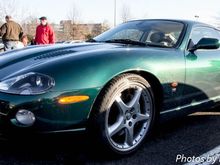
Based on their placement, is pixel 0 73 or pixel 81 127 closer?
pixel 81 127

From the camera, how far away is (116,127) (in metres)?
3.15

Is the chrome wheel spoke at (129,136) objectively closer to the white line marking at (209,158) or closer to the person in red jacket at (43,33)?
the white line marking at (209,158)

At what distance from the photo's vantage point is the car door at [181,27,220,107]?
3.79 meters

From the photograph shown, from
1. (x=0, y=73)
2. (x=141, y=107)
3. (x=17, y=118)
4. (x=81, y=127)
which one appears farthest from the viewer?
(x=141, y=107)

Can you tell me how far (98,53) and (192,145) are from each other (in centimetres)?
133

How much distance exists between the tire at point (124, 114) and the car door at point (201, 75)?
576mm

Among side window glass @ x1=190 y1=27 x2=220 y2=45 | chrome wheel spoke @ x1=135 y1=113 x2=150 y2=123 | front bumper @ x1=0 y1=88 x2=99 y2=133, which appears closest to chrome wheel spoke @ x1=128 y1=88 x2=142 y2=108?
chrome wheel spoke @ x1=135 y1=113 x2=150 y2=123

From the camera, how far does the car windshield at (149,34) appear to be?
404 centimetres

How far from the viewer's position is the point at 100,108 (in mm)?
2916

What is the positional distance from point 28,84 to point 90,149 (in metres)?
0.89

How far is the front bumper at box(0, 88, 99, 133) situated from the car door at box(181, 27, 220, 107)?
1.42 m

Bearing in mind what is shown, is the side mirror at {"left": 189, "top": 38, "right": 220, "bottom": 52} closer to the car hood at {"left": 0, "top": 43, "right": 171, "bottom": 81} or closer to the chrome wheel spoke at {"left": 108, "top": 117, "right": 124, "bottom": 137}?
the car hood at {"left": 0, "top": 43, "right": 171, "bottom": 81}

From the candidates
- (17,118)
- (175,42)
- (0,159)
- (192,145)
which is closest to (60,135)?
(17,118)

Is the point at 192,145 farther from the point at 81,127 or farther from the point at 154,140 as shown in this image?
the point at 81,127
